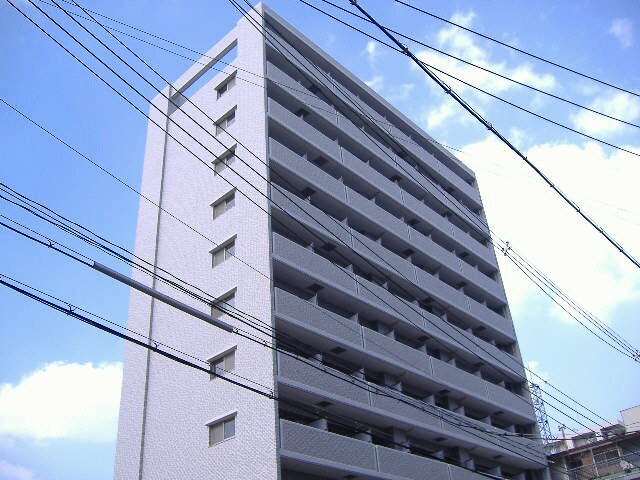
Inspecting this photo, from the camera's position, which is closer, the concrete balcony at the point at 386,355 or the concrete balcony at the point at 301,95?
the concrete balcony at the point at 386,355

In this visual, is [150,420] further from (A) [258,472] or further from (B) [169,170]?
(B) [169,170]

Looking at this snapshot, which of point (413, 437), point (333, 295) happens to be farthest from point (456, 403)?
point (333, 295)

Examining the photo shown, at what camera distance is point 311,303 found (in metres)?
25.6

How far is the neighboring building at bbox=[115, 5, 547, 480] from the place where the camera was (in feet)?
74.9

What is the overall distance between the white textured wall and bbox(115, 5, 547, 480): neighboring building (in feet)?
0.23

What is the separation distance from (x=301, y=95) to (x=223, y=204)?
780 centimetres

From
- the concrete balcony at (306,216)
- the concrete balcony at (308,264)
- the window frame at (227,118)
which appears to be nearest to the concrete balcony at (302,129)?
the window frame at (227,118)

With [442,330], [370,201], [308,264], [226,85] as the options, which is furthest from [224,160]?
[442,330]

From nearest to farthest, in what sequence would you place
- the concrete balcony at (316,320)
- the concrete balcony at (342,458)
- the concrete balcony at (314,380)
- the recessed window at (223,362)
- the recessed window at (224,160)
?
the concrete balcony at (342,458) < the concrete balcony at (314,380) < the recessed window at (223,362) < the concrete balcony at (316,320) < the recessed window at (224,160)

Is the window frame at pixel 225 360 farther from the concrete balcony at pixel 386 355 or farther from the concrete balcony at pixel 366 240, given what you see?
the concrete balcony at pixel 366 240

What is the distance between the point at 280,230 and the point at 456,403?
41.3 ft

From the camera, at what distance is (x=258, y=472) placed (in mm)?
20297

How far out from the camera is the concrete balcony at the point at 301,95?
3148 centimetres

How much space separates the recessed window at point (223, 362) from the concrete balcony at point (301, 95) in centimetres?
1357
